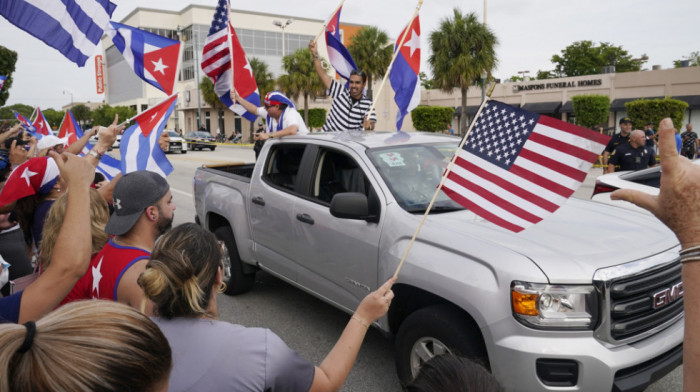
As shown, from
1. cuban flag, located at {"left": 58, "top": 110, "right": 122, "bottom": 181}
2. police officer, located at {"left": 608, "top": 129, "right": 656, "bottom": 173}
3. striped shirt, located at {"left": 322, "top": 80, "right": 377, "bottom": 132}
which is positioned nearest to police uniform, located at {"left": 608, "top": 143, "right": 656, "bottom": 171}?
police officer, located at {"left": 608, "top": 129, "right": 656, "bottom": 173}

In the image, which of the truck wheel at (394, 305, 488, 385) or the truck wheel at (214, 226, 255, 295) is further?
the truck wheel at (214, 226, 255, 295)

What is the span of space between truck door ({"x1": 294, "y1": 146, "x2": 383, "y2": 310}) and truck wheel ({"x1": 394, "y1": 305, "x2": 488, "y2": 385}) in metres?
0.49

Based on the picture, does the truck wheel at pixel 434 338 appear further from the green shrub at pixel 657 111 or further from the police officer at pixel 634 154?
the green shrub at pixel 657 111

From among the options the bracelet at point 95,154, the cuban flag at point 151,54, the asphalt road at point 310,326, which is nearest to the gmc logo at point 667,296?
the asphalt road at point 310,326

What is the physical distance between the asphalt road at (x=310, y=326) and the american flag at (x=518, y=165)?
1667 mm

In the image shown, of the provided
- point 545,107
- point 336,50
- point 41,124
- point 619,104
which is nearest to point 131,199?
point 336,50

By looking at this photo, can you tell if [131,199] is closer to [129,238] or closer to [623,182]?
[129,238]

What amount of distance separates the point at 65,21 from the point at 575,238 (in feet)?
12.8

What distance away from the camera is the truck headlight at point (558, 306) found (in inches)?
105

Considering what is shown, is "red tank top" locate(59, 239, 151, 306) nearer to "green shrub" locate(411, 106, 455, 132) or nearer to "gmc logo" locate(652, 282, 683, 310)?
"gmc logo" locate(652, 282, 683, 310)

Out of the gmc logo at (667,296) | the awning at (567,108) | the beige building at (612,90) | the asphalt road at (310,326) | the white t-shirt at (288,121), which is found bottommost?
the asphalt road at (310,326)

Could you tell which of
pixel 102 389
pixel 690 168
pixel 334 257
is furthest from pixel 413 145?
pixel 102 389

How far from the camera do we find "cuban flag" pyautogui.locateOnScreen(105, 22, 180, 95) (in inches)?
201

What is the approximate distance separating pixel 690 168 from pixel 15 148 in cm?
657
